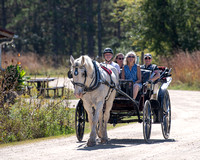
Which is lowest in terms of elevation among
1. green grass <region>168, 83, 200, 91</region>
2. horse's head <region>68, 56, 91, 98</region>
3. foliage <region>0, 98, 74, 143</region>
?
foliage <region>0, 98, 74, 143</region>

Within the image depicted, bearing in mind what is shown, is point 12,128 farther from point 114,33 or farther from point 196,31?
point 114,33

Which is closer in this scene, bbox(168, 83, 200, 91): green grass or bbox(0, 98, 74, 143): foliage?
bbox(0, 98, 74, 143): foliage

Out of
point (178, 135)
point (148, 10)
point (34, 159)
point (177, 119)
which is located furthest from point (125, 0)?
point (34, 159)

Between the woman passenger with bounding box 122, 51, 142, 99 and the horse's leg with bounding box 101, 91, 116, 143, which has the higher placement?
the woman passenger with bounding box 122, 51, 142, 99

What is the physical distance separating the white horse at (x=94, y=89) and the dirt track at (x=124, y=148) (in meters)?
0.50

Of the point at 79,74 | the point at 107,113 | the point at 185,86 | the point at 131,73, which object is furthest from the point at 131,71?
the point at 185,86

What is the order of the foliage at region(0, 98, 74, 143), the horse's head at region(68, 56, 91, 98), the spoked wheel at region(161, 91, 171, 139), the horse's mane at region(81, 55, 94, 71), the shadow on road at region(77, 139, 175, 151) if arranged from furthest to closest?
the foliage at region(0, 98, 74, 143) → the spoked wheel at region(161, 91, 171, 139) → the shadow on road at region(77, 139, 175, 151) → the horse's mane at region(81, 55, 94, 71) → the horse's head at region(68, 56, 91, 98)

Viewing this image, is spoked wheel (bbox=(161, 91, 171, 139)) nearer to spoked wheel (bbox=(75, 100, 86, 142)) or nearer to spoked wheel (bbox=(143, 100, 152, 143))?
spoked wheel (bbox=(143, 100, 152, 143))

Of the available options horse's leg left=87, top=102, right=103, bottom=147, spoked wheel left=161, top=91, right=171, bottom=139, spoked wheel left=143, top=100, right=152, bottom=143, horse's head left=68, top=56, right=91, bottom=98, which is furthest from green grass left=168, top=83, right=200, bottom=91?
horse's head left=68, top=56, right=91, bottom=98

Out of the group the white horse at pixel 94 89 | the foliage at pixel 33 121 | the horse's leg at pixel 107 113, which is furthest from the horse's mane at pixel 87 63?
the foliage at pixel 33 121

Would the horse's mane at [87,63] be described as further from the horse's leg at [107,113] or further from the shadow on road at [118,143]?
the shadow on road at [118,143]

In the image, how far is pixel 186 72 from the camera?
1022 inches

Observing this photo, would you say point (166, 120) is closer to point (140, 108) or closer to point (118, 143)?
point (140, 108)

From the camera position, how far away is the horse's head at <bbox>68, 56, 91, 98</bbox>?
9.01 meters
